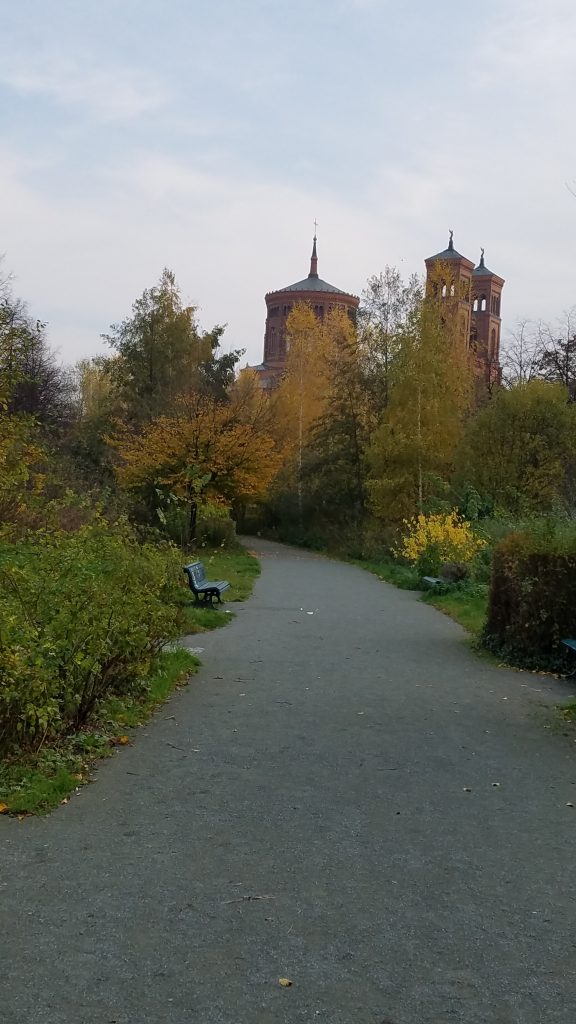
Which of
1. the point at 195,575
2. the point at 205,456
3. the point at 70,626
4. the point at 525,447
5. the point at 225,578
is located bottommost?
the point at 225,578

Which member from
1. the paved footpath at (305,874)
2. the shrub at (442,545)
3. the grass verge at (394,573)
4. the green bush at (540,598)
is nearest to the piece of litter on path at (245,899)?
the paved footpath at (305,874)

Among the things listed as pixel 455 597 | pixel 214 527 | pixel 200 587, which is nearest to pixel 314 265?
pixel 214 527

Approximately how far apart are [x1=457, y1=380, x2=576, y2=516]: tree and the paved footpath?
17.7 meters

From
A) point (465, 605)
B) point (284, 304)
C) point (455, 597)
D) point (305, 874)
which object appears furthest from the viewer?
point (284, 304)

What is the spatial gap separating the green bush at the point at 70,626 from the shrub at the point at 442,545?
42.7ft

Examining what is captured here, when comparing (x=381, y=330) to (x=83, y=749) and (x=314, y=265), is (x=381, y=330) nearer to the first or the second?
(x=83, y=749)

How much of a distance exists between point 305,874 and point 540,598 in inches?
290

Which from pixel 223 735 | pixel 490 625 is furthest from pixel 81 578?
pixel 490 625

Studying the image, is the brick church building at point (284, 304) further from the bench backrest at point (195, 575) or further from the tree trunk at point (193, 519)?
the bench backrest at point (195, 575)

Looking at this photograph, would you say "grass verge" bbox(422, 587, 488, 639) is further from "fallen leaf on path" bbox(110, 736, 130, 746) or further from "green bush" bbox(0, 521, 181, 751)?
"fallen leaf on path" bbox(110, 736, 130, 746)

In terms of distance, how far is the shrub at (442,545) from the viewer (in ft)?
69.7

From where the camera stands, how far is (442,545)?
854 inches

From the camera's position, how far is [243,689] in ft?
29.6

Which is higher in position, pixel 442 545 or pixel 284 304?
pixel 284 304
